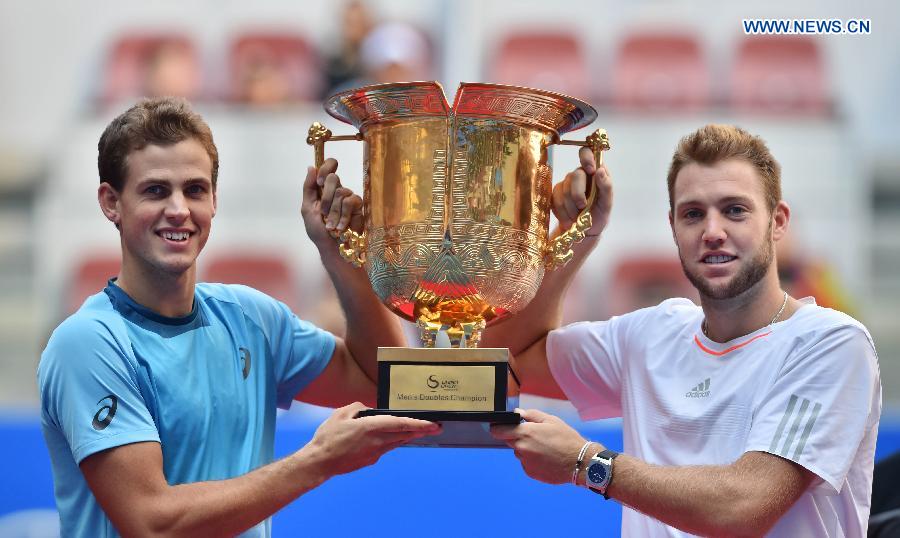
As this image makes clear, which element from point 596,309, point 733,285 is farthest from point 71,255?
point 733,285

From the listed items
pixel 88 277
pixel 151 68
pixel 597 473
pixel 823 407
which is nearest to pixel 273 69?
pixel 151 68

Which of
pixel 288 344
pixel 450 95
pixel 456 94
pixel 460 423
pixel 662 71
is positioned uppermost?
pixel 662 71

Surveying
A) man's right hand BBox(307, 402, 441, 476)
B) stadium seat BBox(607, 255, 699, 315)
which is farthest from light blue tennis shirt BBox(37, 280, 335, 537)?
stadium seat BBox(607, 255, 699, 315)

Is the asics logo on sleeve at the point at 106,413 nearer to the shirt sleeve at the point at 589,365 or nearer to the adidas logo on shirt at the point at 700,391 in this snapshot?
the shirt sleeve at the point at 589,365

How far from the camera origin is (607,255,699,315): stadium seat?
24.3 feet

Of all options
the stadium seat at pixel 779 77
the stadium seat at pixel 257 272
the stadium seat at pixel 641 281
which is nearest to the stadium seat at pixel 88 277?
the stadium seat at pixel 257 272

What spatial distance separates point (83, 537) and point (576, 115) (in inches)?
59.5

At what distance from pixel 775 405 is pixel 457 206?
0.84 metres

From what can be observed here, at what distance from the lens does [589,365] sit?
118 inches

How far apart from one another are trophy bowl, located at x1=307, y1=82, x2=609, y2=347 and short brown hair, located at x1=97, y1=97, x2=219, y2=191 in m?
0.36

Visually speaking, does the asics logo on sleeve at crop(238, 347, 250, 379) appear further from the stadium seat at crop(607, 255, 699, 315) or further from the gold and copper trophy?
the stadium seat at crop(607, 255, 699, 315)

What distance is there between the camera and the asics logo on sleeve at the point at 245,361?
2711 mm

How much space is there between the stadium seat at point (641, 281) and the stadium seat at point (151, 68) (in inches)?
124

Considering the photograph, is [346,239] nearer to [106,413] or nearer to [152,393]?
[152,393]
